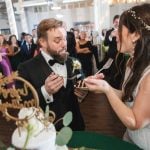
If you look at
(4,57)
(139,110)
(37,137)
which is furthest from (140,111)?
(4,57)

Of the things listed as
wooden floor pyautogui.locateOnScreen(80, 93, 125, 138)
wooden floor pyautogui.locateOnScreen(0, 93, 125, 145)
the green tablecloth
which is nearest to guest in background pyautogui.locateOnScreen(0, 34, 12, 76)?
wooden floor pyautogui.locateOnScreen(0, 93, 125, 145)

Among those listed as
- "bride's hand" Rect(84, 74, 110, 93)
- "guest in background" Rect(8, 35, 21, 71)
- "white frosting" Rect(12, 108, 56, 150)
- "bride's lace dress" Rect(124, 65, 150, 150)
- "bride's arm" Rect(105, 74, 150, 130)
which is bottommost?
"guest in background" Rect(8, 35, 21, 71)

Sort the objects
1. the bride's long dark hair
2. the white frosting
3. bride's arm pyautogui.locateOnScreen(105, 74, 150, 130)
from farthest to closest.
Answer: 1. the bride's long dark hair
2. bride's arm pyautogui.locateOnScreen(105, 74, 150, 130)
3. the white frosting

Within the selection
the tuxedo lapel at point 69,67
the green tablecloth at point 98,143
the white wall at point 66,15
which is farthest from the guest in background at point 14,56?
the white wall at point 66,15

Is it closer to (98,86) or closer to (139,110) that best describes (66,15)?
(98,86)

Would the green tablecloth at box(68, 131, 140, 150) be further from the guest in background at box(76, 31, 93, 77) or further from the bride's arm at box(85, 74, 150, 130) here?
the guest in background at box(76, 31, 93, 77)

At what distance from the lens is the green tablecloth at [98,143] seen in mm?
1251

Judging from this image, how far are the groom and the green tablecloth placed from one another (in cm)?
31

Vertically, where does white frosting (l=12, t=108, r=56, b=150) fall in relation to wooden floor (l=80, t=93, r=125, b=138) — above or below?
above

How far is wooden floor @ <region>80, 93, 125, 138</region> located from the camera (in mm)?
3336

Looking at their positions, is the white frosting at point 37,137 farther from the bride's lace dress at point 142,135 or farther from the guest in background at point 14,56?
the guest in background at point 14,56

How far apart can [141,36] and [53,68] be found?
0.65m

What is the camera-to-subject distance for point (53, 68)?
5.72 ft

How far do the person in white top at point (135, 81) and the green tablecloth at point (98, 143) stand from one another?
0.29ft
